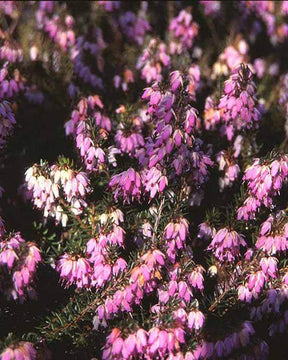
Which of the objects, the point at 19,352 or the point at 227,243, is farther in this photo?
the point at 227,243

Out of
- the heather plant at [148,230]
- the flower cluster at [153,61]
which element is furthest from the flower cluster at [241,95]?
the flower cluster at [153,61]

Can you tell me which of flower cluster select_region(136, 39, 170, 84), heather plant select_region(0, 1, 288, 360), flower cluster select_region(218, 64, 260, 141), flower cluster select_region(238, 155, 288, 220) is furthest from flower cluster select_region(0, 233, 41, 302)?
flower cluster select_region(136, 39, 170, 84)

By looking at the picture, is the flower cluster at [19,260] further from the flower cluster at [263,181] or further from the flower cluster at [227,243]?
the flower cluster at [263,181]

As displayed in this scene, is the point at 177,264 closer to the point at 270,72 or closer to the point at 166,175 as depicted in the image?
the point at 166,175

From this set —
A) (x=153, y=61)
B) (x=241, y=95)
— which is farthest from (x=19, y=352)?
(x=153, y=61)

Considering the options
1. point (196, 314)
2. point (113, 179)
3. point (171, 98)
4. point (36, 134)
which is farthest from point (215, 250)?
point (36, 134)

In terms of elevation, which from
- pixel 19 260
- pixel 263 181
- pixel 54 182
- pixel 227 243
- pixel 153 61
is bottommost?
pixel 227 243

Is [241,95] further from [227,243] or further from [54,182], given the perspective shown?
[54,182]

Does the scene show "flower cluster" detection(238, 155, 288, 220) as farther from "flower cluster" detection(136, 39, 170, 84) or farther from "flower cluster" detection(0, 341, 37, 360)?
"flower cluster" detection(136, 39, 170, 84)
